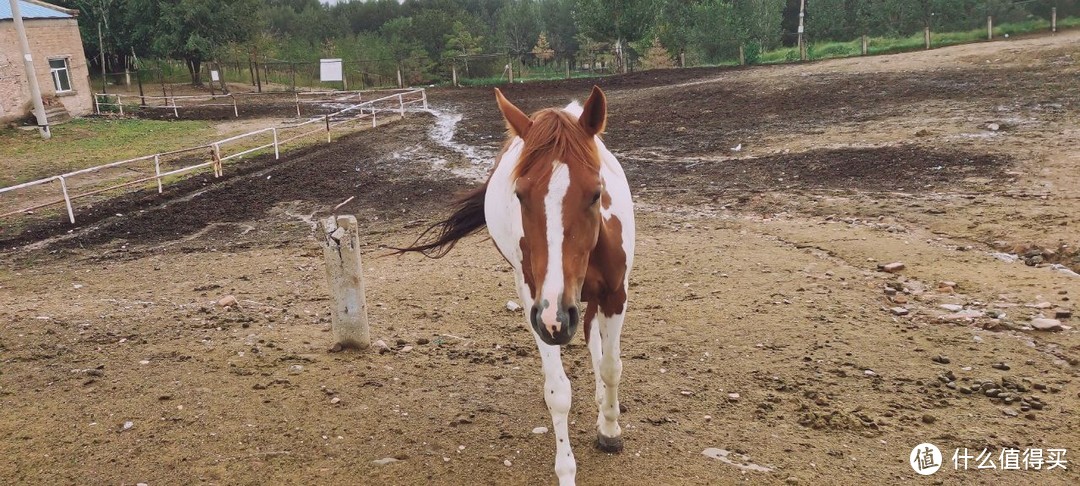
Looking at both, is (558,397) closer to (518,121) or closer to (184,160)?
(518,121)

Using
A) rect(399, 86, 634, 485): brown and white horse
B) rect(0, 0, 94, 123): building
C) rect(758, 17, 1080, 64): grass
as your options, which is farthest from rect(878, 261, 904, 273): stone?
rect(0, 0, 94, 123): building

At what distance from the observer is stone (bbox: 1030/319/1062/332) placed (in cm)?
478

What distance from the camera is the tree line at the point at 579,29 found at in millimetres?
32781

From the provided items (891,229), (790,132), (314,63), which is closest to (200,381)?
(891,229)

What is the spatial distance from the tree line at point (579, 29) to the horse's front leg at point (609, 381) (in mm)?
30722

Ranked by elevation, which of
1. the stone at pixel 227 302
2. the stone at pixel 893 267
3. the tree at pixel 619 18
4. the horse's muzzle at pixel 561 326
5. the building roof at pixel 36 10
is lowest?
the stone at pixel 893 267

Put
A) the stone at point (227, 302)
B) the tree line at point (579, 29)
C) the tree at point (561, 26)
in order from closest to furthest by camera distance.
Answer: the stone at point (227, 302), the tree line at point (579, 29), the tree at point (561, 26)

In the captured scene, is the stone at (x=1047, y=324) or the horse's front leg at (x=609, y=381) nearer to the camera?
the horse's front leg at (x=609, y=381)

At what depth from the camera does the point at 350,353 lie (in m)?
5.16

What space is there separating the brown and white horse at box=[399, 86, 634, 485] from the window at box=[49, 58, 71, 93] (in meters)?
27.8

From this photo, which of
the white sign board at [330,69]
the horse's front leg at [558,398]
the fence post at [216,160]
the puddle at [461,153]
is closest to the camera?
the horse's front leg at [558,398]

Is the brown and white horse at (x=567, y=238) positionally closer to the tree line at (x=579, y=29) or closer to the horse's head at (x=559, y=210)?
the horse's head at (x=559, y=210)

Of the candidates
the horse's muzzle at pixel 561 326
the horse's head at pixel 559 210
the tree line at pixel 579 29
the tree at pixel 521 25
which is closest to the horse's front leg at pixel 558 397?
the horse's head at pixel 559 210

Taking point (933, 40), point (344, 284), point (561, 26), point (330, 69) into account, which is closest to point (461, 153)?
point (344, 284)
